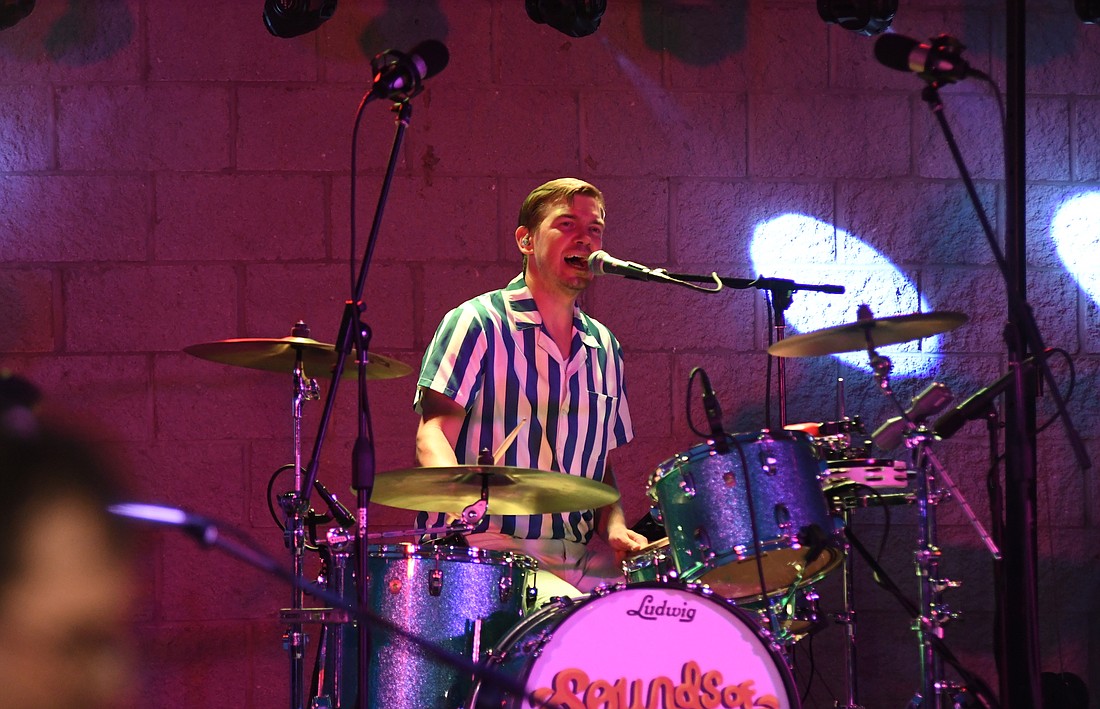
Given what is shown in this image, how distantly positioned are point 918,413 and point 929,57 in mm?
958

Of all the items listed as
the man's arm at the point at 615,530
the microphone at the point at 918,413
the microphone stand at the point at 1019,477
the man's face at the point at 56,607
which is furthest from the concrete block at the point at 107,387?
the man's face at the point at 56,607

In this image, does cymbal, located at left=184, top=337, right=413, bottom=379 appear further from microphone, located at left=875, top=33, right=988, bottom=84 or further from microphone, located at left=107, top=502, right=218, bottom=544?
microphone, located at left=107, top=502, right=218, bottom=544

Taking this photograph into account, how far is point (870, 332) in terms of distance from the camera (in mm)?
3467

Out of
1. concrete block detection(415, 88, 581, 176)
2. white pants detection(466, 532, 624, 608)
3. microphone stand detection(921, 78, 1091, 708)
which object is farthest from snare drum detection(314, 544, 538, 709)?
concrete block detection(415, 88, 581, 176)

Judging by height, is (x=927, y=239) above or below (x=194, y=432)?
above

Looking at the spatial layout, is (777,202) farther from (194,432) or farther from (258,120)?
(194,432)

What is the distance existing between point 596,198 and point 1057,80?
6.91 ft

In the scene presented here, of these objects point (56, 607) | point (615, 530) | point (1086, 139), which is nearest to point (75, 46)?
point (615, 530)

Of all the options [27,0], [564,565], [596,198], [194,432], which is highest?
[27,0]

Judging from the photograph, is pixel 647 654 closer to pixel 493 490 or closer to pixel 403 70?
pixel 493 490

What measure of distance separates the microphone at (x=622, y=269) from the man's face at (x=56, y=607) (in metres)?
2.00

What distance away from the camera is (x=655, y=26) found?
190 inches

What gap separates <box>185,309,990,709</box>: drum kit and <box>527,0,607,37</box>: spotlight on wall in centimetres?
151

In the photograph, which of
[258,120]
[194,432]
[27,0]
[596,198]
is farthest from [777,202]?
[27,0]
